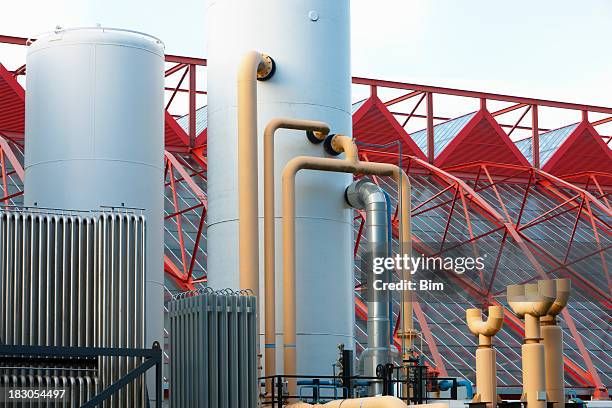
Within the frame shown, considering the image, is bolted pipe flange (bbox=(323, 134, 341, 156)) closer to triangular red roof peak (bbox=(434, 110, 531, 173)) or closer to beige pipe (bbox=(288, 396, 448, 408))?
beige pipe (bbox=(288, 396, 448, 408))

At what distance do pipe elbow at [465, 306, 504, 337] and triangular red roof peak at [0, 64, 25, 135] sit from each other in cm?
2570

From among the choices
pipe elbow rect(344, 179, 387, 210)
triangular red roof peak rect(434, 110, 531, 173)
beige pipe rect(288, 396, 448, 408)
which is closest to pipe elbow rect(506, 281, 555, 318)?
beige pipe rect(288, 396, 448, 408)

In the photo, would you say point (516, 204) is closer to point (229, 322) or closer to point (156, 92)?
point (156, 92)

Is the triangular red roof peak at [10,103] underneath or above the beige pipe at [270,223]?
above

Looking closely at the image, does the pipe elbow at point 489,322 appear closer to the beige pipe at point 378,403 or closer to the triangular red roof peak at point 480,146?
the beige pipe at point 378,403

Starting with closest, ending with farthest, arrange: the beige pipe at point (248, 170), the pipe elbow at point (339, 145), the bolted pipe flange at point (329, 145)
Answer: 1. the beige pipe at point (248, 170)
2. the pipe elbow at point (339, 145)
3. the bolted pipe flange at point (329, 145)

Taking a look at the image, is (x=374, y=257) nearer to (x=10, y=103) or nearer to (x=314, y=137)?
(x=314, y=137)

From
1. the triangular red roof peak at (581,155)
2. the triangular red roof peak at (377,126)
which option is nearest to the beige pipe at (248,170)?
the triangular red roof peak at (377,126)

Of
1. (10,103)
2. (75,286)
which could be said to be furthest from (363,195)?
(10,103)

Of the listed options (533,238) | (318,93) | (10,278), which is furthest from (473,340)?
(10,278)

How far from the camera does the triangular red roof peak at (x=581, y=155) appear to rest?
194 feet

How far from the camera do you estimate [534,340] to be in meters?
23.7

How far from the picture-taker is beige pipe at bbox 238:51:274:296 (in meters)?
27.9

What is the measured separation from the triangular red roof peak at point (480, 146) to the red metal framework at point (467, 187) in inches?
2.1
